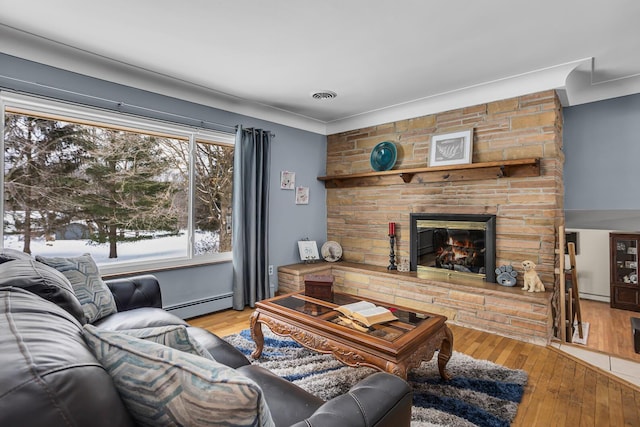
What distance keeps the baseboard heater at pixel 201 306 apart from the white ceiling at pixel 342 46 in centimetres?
215

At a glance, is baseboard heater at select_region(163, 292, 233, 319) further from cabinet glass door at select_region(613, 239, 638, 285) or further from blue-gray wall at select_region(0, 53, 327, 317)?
cabinet glass door at select_region(613, 239, 638, 285)

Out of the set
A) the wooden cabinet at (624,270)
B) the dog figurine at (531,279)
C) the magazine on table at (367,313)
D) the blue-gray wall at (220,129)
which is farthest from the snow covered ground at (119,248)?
the wooden cabinet at (624,270)

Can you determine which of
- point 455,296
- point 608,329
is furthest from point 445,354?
point 608,329

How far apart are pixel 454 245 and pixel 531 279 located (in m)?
0.86

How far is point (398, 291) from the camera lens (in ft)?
12.3

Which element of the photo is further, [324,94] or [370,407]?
[324,94]

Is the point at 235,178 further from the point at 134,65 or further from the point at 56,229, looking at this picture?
the point at 56,229

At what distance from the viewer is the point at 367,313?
2.07 m

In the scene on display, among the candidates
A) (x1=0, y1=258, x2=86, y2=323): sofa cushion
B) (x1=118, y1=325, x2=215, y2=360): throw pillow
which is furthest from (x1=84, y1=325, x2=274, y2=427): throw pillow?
(x1=0, y1=258, x2=86, y2=323): sofa cushion

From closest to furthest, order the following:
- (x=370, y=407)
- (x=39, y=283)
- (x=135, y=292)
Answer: (x=370, y=407) < (x=39, y=283) < (x=135, y=292)

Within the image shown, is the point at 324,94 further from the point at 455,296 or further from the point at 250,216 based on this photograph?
the point at 455,296

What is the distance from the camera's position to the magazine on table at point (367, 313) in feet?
6.54

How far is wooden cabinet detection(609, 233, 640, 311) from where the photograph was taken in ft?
14.4

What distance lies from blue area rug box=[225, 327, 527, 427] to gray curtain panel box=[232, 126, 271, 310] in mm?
1141
